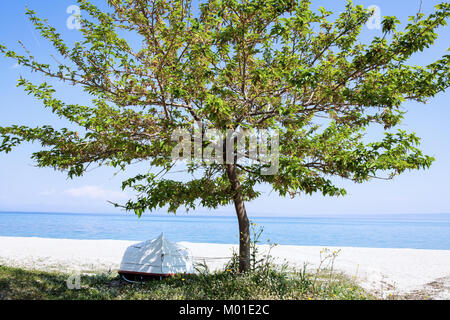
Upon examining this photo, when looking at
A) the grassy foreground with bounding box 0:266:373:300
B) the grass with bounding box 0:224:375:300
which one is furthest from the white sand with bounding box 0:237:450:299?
the grassy foreground with bounding box 0:266:373:300

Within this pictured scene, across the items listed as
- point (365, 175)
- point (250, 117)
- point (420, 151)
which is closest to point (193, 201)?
point (250, 117)

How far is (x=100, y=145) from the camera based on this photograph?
29.8 ft

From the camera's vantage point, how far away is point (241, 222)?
10875mm

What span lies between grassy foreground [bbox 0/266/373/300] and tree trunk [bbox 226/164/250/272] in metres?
0.49

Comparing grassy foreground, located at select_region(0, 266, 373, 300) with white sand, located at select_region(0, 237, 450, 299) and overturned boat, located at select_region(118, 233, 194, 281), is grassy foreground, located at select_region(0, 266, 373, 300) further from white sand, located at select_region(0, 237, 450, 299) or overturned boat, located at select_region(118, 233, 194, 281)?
white sand, located at select_region(0, 237, 450, 299)

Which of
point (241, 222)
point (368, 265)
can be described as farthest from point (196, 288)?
point (368, 265)

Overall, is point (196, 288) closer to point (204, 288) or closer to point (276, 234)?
point (204, 288)

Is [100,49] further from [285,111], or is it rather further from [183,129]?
[285,111]

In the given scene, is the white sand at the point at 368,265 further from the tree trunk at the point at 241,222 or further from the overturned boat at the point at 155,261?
the overturned boat at the point at 155,261

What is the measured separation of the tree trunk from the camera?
34.4 feet

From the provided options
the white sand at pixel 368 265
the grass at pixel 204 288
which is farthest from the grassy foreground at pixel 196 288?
the white sand at pixel 368 265

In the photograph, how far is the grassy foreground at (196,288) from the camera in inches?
351

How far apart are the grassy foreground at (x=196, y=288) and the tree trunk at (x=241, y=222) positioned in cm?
49

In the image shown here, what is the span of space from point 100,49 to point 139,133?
2.41 meters
